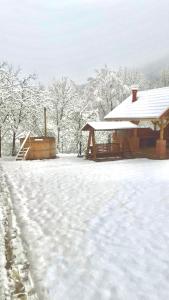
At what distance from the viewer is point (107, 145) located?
23969 millimetres

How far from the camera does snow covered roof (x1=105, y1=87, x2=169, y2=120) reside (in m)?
21.9

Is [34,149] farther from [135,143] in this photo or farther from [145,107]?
[145,107]

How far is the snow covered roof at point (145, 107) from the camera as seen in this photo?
2189 cm

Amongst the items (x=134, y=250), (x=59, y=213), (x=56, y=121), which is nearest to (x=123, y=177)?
(x=59, y=213)

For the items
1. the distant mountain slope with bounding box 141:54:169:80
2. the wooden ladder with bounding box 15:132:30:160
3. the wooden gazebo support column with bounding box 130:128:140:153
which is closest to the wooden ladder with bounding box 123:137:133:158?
the wooden gazebo support column with bounding box 130:128:140:153

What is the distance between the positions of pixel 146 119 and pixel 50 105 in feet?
50.9

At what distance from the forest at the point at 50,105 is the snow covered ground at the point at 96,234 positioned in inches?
588

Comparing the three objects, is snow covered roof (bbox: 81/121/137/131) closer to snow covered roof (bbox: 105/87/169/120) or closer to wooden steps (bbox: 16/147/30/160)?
snow covered roof (bbox: 105/87/169/120)

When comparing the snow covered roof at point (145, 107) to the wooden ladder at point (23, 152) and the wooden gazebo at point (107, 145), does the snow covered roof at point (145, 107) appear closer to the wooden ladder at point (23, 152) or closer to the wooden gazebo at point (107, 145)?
the wooden gazebo at point (107, 145)

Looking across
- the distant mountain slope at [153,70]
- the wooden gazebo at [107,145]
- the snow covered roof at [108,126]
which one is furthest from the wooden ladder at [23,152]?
the distant mountain slope at [153,70]

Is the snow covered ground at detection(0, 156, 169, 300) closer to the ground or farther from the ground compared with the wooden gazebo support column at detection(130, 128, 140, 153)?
closer to the ground

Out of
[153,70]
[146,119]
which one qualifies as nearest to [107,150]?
[146,119]

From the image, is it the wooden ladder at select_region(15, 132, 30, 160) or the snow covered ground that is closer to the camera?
the snow covered ground

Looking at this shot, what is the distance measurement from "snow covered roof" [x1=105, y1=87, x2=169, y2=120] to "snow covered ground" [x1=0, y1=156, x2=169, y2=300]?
7.69 meters
